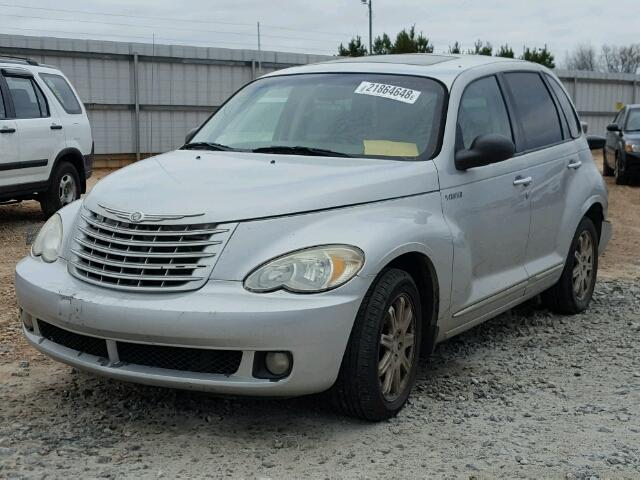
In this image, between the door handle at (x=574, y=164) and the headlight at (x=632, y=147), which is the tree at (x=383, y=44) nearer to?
the headlight at (x=632, y=147)

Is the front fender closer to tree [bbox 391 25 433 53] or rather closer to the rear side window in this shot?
the rear side window

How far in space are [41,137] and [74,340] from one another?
700cm

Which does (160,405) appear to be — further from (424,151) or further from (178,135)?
(178,135)

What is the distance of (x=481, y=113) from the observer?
5148mm

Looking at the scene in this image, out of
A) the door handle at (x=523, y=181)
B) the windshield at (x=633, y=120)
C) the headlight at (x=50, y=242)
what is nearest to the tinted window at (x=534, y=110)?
the door handle at (x=523, y=181)

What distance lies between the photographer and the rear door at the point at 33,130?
33.0ft

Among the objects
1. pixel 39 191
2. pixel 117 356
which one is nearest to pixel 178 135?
pixel 39 191

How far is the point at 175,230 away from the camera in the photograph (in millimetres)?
3705

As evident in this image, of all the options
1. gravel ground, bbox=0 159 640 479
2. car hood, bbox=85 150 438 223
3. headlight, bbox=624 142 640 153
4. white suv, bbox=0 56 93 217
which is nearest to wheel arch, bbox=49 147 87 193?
white suv, bbox=0 56 93 217

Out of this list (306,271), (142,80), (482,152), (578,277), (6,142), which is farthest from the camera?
(142,80)

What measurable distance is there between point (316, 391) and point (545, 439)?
107cm

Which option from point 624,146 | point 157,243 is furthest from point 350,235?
point 624,146

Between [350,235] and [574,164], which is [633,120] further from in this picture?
[350,235]

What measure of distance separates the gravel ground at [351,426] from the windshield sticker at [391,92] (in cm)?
151
